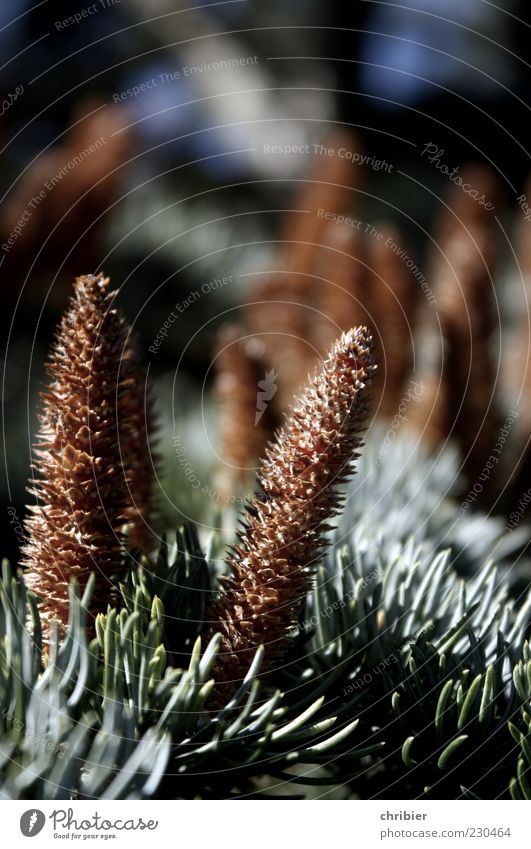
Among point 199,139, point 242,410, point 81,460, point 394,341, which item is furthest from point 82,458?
point 199,139

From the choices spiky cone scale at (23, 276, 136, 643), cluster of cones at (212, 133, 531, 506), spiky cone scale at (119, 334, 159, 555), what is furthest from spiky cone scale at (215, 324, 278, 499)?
spiky cone scale at (23, 276, 136, 643)

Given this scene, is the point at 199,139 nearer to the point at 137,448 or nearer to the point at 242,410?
the point at 242,410

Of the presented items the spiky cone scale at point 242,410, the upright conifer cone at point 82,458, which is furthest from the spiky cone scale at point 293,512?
the spiky cone scale at point 242,410

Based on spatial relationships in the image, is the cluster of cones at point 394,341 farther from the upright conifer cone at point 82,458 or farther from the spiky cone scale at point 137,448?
the upright conifer cone at point 82,458

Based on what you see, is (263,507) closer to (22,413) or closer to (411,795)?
(411,795)

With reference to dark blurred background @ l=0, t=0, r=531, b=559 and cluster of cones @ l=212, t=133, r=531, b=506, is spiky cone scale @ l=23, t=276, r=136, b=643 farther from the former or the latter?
dark blurred background @ l=0, t=0, r=531, b=559
